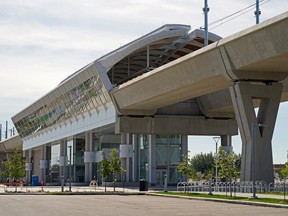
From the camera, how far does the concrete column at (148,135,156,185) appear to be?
214 ft

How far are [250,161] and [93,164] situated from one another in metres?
39.6

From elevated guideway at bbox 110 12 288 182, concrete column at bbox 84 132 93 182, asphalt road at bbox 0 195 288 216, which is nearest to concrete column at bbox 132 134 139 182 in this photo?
concrete column at bbox 84 132 93 182

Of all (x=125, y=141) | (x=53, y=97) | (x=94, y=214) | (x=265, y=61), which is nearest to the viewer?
(x=94, y=214)

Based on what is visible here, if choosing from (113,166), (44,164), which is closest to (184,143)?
(113,166)

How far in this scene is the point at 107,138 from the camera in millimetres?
77500

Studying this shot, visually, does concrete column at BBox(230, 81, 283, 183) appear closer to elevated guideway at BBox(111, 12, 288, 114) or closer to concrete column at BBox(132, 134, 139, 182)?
elevated guideway at BBox(111, 12, 288, 114)

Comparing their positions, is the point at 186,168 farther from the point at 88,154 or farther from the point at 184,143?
the point at 88,154

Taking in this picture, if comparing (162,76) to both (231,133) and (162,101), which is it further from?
(231,133)

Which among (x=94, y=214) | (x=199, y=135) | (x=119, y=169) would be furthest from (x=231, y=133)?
(x=94, y=214)

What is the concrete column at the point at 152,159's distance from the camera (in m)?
65.2

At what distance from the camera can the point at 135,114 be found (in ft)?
200

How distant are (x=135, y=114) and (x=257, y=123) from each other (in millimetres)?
20181

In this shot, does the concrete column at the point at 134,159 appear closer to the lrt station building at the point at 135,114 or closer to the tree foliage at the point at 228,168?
the lrt station building at the point at 135,114

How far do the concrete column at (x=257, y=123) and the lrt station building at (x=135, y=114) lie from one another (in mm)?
9576
